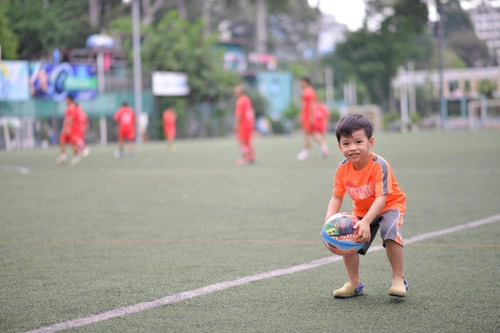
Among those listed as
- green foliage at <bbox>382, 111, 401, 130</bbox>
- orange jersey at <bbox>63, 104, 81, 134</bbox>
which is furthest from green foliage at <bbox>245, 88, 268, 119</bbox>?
orange jersey at <bbox>63, 104, 81, 134</bbox>

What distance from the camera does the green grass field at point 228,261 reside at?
437cm

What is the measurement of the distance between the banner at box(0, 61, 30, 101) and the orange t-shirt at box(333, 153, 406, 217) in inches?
1497

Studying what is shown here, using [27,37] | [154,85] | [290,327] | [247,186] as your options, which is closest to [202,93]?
[154,85]

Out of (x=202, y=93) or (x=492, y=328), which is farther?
(x=202, y=93)

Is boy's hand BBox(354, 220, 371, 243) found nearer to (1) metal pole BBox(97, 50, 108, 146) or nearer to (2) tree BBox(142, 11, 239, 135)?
(1) metal pole BBox(97, 50, 108, 146)

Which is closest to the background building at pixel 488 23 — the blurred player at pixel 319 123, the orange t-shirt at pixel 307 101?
the blurred player at pixel 319 123

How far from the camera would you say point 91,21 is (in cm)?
6391

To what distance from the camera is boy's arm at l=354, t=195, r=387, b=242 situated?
4.66 meters

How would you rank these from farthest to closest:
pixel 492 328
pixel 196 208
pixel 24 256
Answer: pixel 196 208 < pixel 24 256 < pixel 492 328

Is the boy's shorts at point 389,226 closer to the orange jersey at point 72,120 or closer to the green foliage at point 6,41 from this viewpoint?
the orange jersey at point 72,120

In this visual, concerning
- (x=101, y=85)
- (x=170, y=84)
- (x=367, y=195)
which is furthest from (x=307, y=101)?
(x=170, y=84)

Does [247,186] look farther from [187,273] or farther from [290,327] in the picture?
[290,327]

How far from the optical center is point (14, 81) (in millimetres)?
40969

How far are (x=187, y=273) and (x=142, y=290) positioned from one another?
26.1 inches
